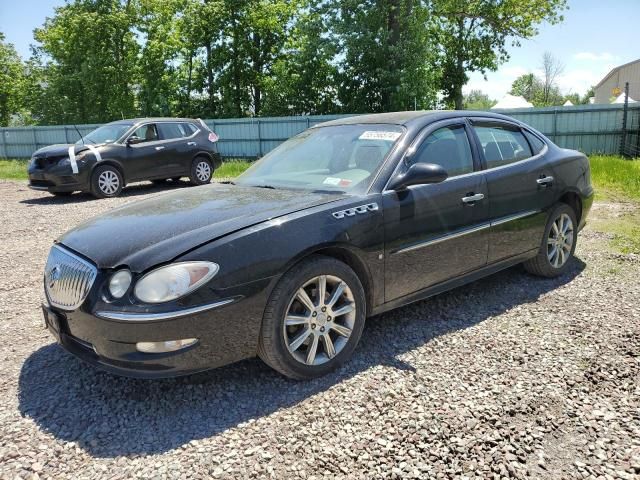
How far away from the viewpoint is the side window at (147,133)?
1174cm

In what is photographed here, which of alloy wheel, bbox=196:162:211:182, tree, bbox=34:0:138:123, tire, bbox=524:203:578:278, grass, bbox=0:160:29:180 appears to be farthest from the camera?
tree, bbox=34:0:138:123

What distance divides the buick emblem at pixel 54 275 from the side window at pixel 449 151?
243cm

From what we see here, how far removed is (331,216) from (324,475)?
147 cm

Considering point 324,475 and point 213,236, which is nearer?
point 324,475

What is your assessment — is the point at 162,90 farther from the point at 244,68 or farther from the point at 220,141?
the point at 220,141

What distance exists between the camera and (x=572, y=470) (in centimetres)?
230

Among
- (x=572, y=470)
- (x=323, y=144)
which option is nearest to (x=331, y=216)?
(x=323, y=144)

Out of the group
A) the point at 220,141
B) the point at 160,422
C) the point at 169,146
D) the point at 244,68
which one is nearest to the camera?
the point at 160,422

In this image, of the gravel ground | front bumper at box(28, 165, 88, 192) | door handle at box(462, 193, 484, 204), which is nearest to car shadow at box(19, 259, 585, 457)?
the gravel ground

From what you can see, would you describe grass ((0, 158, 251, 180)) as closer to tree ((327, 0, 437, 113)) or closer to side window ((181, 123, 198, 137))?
side window ((181, 123, 198, 137))

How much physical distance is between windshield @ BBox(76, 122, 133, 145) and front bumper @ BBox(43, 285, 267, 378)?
9.62m

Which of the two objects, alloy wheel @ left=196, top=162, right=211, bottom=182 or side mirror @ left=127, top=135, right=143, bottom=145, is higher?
side mirror @ left=127, top=135, right=143, bottom=145

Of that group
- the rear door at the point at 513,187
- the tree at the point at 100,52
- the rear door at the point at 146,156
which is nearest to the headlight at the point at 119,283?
the rear door at the point at 513,187

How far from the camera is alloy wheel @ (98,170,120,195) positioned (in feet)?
36.7
